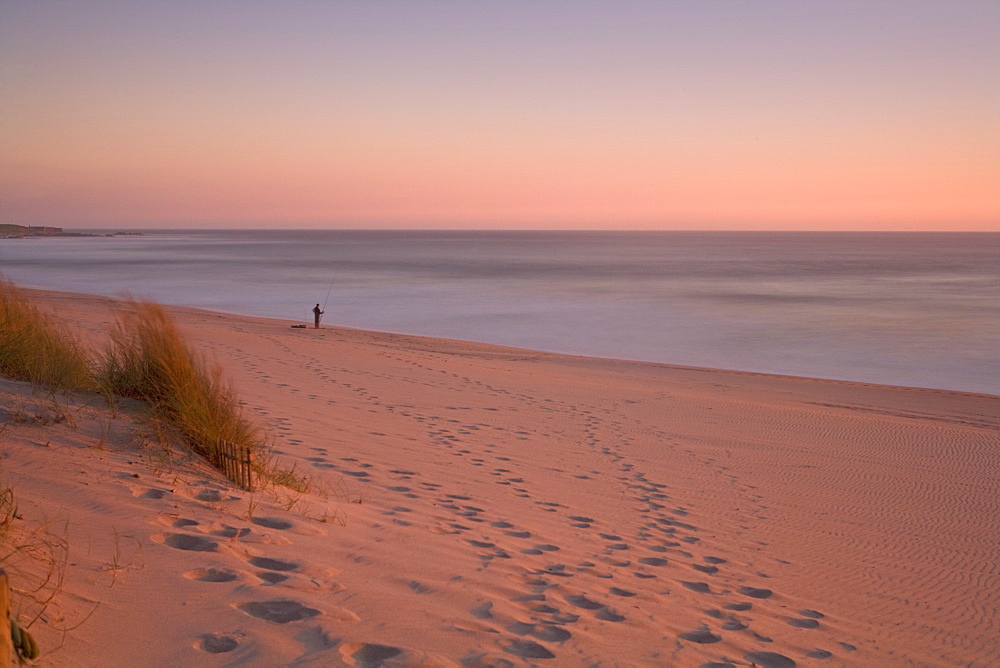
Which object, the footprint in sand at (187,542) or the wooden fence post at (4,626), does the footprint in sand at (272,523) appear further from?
the wooden fence post at (4,626)

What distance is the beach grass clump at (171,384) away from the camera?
4.75 metres

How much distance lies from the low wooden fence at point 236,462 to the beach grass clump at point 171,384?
0.06 metres

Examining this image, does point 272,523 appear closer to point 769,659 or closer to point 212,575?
point 212,575

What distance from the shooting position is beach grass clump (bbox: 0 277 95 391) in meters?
5.45

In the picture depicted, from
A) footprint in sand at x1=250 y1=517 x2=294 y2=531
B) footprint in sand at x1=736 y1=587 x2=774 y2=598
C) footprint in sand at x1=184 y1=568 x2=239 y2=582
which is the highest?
footprint in sand at x1=184 y1=568 x2=239 y2=582

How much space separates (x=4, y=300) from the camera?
20.3 ft

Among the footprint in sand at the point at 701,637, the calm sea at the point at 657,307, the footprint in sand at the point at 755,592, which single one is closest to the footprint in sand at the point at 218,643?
the footprint in sand at the point at 701,637

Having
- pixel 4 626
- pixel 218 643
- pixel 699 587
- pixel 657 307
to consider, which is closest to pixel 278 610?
pixel 218 643

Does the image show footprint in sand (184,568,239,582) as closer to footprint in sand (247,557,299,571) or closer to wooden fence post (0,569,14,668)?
footprint in sand (247,557,299,571)

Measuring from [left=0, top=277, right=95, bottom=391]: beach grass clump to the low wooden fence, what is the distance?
5.13 feet

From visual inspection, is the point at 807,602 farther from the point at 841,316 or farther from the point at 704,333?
the point at 841,316

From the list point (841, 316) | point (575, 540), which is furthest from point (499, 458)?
point (841, 316)

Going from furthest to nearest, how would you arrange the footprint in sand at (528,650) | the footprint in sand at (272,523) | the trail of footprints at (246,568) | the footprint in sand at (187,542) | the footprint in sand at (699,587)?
the footprint in sand at (699,587) → the footprint in sand at (272,523) → the footprint in sand at (187,542) → the footprint in sand at (528,650) → the trail of footprints at (246,568)

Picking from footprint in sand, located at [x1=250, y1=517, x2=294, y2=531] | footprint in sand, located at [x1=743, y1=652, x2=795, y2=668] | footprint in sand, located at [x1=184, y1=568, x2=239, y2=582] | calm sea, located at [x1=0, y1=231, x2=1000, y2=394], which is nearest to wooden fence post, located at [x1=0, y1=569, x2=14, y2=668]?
footprint in sand, located at [x1=184, y1=568, x2=239, y2=582]
